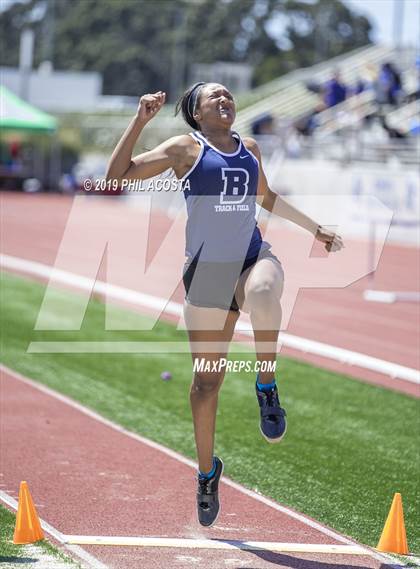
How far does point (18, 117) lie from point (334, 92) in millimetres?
15808

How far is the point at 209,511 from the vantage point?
17.8 feet

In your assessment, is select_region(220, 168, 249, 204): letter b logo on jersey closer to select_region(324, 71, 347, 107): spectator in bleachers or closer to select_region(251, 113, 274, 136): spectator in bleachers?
select_region(324, 71, 347, 107): spectator in bleachers

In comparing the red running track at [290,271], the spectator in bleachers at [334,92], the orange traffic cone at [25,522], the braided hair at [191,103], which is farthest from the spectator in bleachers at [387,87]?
the orange traffic cone at [25,522]

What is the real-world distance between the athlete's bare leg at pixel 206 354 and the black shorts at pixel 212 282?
0.12 feet

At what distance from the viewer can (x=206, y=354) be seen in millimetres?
5297

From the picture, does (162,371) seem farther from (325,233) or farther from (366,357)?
(325,233)

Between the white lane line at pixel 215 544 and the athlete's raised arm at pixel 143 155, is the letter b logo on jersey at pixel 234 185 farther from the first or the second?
the white lane line at pixel 215 544

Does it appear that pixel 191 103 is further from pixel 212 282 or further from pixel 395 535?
pixel 395 535

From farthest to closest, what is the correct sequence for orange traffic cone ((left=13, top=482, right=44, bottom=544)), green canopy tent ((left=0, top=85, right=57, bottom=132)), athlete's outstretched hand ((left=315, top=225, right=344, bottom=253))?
green canopy tent ((left=0, top=85, right=57, bottom=132)) → athlete's outstretched hand ((left=315, top=225, right=344, bottom=253)) → orange traffic cone ((left=13, top=482, right=44, bottom=544))

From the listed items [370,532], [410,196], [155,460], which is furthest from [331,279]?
[370,532]

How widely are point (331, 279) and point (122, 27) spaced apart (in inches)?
2568

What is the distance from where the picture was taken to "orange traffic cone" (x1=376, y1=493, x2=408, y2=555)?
5500mm

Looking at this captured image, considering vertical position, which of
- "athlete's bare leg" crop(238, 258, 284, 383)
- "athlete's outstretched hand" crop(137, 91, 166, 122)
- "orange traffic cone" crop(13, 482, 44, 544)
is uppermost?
"athlete's outstretched hand" crop(137, 91, 166, 122)

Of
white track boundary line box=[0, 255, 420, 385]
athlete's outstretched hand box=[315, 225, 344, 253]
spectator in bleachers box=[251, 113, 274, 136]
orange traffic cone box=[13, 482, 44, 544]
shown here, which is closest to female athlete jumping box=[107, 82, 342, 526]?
athlete's outstretched hand box=[315, 225, 344, 253]
